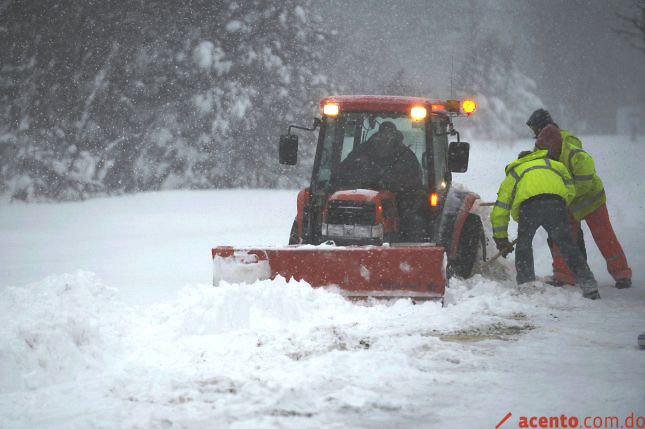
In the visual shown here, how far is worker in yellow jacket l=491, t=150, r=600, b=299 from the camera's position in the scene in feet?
25.0

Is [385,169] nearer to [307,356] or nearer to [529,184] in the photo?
[529,184]

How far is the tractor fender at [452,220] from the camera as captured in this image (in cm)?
775

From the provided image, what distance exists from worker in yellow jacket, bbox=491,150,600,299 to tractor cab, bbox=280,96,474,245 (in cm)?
59

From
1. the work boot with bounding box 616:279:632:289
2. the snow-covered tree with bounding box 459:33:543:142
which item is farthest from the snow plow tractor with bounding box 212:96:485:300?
the snow-covered tree with bounding box 459:33:543:142

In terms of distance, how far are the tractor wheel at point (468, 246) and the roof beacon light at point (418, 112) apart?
124 cm

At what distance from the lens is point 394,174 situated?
775 cm

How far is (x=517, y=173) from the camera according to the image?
310 inches

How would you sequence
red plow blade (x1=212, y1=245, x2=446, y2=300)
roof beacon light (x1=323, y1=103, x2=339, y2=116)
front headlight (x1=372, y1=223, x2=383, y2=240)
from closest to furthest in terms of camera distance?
red plow blade (x1=212, y1=245, x2=446, y2=300) < front headlight (x1=372, y1=223, x2=383, y2=240) < roof beacon light (x1=323, y1=103, x2=339, y2=116)

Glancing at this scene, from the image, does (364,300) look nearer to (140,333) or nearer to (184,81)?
(140,333)

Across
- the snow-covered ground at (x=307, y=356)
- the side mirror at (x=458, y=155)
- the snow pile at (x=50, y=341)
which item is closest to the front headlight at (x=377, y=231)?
the snow-covered ground at (x=307, y=356)

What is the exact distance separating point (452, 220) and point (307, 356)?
342 centimetres

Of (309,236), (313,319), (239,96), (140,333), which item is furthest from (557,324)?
(239,96)

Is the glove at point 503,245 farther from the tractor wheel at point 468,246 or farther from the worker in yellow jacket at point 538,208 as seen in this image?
the tractor wheel at point 468,246

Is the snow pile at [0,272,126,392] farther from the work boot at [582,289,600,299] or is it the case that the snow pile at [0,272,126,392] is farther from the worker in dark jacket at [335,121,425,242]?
the work boot at [582,289,600,299]
